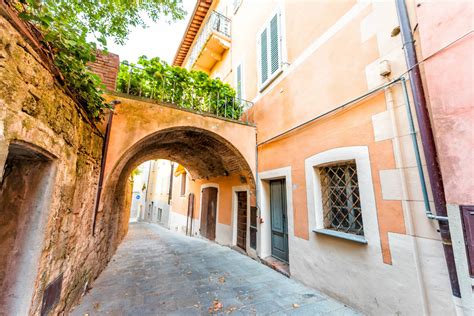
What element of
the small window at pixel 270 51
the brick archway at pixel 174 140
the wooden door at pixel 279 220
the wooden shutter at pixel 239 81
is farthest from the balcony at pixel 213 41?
the wooden door at pixel 279 220

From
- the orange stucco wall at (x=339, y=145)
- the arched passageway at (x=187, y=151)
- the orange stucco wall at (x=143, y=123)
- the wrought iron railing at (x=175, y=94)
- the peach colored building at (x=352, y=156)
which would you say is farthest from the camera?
the wrought iron railing at (x=175, y=94)

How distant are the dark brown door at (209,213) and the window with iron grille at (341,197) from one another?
5.25 metres

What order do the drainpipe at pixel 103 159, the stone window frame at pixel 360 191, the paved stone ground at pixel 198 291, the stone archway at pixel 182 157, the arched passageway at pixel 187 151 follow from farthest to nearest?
1. the stone archway at pixel 182 157
2. the arched passageway at pixel 187 151
3. the drainpipe at pixel 103 159
4. the paved stone ground at pixel 198 291
5. the stone window frame at pixel 360 191

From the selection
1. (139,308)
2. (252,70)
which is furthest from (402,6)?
(139,308)

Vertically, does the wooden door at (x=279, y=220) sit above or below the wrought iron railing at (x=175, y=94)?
below

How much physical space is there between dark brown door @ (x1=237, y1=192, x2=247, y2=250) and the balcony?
5920 millimetres

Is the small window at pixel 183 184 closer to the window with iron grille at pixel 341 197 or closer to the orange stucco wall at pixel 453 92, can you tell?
the window with iron grille at pixel 341 197

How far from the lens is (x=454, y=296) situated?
202 centimetres

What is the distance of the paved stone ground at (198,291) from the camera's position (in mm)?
2914

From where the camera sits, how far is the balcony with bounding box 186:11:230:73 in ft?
25.7

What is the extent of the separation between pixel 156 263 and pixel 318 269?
12.3 ft

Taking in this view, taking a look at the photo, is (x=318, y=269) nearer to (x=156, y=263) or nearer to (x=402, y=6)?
(x=156, y=263)

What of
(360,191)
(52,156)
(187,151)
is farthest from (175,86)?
(360,191)

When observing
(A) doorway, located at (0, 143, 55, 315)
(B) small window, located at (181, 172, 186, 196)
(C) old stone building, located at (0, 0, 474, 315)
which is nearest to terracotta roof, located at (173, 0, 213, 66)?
(C) old stone building, located at (0, 0, 474, 315)
